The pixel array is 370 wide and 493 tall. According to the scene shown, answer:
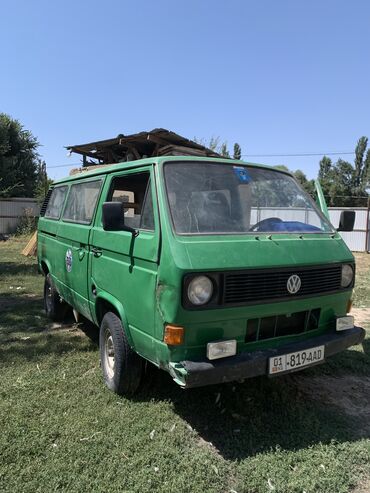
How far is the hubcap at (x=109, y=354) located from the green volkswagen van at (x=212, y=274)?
11 millimetres

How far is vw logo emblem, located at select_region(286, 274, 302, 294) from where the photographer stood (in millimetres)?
3297

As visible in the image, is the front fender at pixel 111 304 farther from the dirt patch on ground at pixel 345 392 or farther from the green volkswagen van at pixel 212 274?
the dirt patch on ground at pixel 345 392

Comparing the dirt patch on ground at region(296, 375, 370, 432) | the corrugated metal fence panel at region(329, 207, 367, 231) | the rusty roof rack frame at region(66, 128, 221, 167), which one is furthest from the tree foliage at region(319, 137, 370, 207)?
the dirt patch on ground at region(296, 375, 370, 432)

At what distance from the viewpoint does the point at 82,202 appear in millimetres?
5066

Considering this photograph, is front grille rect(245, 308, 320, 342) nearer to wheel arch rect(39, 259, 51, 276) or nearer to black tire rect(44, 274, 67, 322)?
black tire rect(44, 274, 67, 322)

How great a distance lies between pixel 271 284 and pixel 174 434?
53.4 inches

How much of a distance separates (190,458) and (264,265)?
57.4 inches

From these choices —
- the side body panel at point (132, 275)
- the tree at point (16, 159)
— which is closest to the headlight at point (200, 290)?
the side body panel at point (132, 275)

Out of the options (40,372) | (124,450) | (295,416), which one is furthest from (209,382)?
(40,372)

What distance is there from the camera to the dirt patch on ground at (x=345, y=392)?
3721 mm

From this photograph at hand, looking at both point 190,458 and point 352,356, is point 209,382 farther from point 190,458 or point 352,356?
point 352,356

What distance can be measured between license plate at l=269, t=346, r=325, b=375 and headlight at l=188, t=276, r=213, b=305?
2.22 feet

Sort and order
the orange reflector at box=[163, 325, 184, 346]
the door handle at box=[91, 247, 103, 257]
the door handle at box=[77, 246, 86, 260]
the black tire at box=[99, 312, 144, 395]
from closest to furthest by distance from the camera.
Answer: the orange reflector at box=[163, 325, 184, 346] → the black tire at box=[99, 312, 144, 395] → the door handle at box=[91, 247, 103, 257] → the door handle at box=[77, 246, 86, 260]

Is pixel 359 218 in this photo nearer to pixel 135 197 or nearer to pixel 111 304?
pixel 135 197
